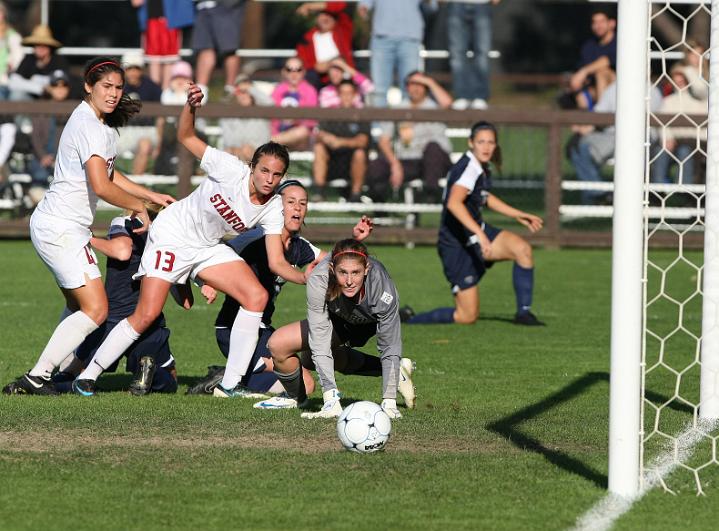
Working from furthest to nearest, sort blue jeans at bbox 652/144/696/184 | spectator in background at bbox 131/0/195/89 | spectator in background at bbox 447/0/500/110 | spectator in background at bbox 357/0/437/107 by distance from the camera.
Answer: spectator in background at bbox 131/0/195/89 → spectator in background at bbox 447/0/500/110 → spectator in background at bbox 357/0/437/107 → blue jeans at bbox 652/144/696/184

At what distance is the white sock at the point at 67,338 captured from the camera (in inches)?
312

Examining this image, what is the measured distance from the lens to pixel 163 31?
19.6 m

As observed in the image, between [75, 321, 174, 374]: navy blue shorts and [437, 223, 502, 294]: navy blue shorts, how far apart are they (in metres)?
4.04

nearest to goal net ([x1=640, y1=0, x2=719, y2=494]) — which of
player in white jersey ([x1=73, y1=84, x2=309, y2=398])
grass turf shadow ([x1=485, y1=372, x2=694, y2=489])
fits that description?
grass turf shadow ([x1=485, y1=372, x2=694, y2=489])

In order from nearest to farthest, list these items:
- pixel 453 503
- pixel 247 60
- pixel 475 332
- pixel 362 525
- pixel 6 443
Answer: pixel 362 525, pixel 453 503, pixel 6 443, pixel 475 332, pixel 247 60

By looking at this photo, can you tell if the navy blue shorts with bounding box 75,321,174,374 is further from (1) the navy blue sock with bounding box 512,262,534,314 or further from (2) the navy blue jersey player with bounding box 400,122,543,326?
(1) the navy blue sock with bounding box 512,262,534,314

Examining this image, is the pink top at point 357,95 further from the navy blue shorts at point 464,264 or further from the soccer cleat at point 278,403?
the soccer cleat at point 278,403

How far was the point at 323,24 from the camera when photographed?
768 inches

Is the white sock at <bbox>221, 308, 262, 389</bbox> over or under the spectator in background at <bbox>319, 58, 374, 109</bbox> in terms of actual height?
under

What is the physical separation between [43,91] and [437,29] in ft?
24.7

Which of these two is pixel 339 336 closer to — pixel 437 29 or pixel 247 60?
pixel 437 29

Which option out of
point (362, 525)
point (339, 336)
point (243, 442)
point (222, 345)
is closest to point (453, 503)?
point (362, 525)

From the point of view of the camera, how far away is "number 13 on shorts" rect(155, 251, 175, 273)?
799 centimetres

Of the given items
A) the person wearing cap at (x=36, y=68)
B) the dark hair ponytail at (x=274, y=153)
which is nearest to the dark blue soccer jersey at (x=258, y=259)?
the dark hair ponytail at (x=274, y=153)
